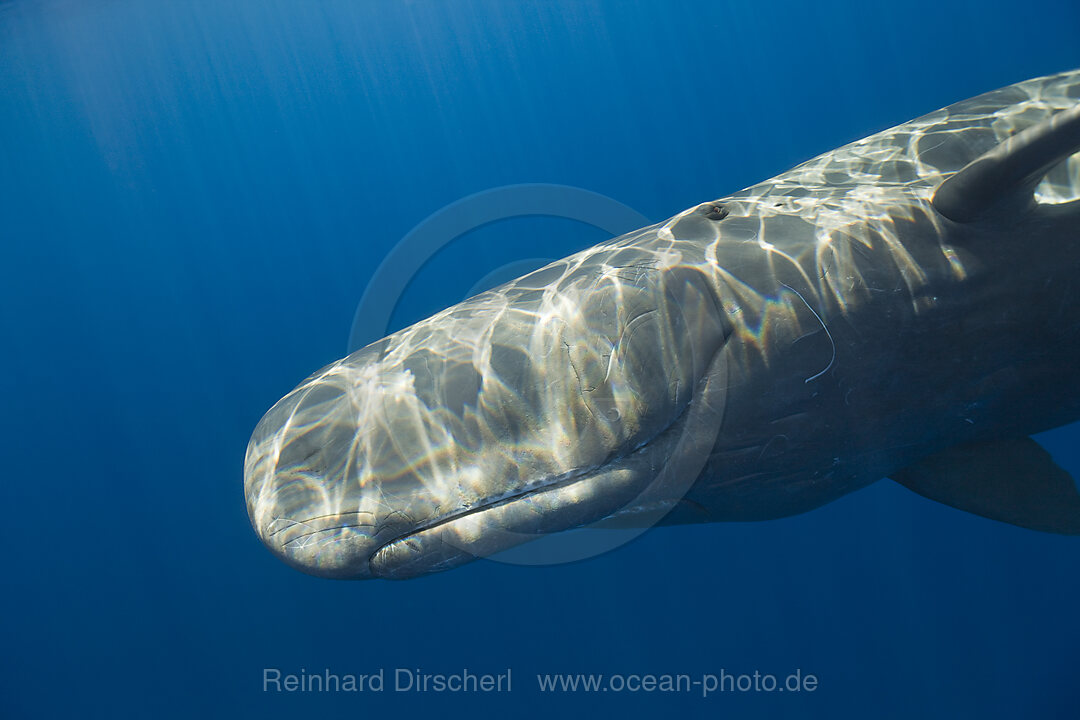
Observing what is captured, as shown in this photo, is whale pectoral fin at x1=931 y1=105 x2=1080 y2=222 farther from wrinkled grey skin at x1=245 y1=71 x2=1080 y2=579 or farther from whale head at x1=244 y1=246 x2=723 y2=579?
whale head at x1=244 y1=246 x2=723 y2=579

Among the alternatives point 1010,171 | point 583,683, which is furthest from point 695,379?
point 583,683

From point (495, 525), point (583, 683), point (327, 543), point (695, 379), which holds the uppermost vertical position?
point (695, 379)

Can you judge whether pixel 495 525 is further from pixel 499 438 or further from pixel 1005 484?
pixel 1005 484

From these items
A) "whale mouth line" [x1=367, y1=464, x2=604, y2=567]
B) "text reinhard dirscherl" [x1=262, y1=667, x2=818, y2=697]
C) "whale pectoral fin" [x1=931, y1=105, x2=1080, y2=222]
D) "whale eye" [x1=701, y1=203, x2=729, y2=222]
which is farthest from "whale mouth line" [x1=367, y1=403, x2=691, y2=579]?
"text reinhard dirscherl" [x1=262, y1=667, x2=818, y2=697]

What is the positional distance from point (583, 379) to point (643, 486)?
1.96 ft

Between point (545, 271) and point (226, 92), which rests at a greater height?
point (226, 92)

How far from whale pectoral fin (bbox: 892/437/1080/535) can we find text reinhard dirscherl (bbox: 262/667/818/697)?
35.5 ft

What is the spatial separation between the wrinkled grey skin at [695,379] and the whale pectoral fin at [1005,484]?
0.33 meters

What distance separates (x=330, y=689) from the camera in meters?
13.3

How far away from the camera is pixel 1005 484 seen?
11.2 feet

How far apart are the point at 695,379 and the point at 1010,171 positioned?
5.46 ft

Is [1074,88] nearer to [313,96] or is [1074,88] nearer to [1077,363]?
[1077,363]

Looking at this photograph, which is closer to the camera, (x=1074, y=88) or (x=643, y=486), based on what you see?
(x=643, y=486)

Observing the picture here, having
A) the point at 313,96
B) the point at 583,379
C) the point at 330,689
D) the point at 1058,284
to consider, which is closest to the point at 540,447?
the point at 583,379
